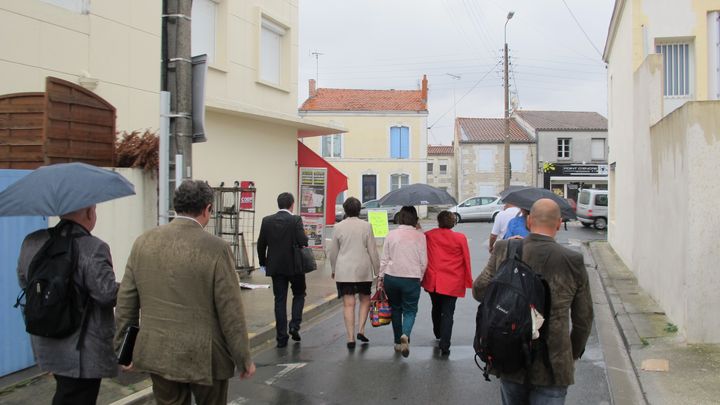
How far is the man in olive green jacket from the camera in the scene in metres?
3.32

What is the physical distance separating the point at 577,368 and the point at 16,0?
779 centimetres

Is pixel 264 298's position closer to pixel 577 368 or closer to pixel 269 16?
pixel 577 368

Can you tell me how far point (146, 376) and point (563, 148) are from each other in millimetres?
43708

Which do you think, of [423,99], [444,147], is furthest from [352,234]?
[444,147]

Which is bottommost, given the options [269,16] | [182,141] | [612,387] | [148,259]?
[612,387]

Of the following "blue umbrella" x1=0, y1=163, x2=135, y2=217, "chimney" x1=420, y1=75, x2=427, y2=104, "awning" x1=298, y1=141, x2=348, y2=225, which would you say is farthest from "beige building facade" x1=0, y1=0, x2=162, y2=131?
"chimney" x1=420, y1=75, x2=427, y2=104

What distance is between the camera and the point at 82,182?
138 inches

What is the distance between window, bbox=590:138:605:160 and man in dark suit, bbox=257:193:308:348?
1675 inches

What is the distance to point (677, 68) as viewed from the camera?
14.9 metres

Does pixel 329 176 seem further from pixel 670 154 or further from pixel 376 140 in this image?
pixel 376 140

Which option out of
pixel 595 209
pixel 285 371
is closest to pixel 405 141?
pixel 595 209

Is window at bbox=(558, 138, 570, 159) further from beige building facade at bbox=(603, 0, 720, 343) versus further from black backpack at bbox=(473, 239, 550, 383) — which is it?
black backpack at bbox=(473, 239, 550, 383)

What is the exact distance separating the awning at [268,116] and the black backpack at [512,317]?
9.02 meters

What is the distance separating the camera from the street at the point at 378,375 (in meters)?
5.61
